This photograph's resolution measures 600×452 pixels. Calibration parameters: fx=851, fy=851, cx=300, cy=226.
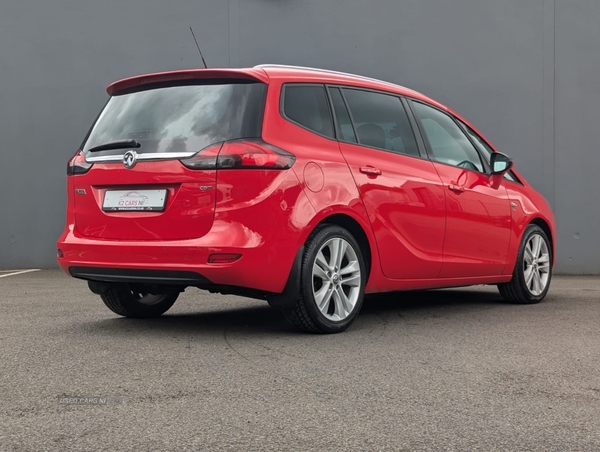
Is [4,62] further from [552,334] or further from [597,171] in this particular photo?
[552,334]

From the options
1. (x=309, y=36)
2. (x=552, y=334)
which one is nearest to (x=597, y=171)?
(x=309, y=36)

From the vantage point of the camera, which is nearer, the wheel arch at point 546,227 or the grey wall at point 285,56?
the wheel arch at point 546,227

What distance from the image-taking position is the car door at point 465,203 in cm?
651

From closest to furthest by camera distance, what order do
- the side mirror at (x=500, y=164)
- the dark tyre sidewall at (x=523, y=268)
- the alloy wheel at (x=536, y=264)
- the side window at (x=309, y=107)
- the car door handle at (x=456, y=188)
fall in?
the side window at (x=309, y=107) → the car door handle at (x=456, y=188) → the side mirror at (x=500, y=164) → the dark tyre sidewall at (x=523, y=268) → the alloy wheel at (x=536, y=264)

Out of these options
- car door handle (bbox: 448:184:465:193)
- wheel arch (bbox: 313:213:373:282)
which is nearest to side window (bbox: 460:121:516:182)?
car door handle (bbox: 448:184:465:193)

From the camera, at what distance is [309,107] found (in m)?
5.56

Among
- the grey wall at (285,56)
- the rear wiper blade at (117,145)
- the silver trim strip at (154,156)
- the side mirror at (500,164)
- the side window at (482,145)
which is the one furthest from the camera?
the grey wall at (285,56)

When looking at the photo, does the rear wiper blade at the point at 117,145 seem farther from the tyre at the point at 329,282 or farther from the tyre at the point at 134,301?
the tyre at the point at 329,282

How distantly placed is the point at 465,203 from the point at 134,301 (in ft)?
8.66

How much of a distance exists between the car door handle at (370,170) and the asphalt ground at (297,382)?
1.05 m

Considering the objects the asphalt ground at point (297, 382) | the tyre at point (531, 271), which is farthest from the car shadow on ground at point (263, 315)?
the tyre at point (531, 271)

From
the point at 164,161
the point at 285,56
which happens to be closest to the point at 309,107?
the point at 164,161

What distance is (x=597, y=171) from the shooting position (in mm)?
12820

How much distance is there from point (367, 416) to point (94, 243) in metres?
2.58
